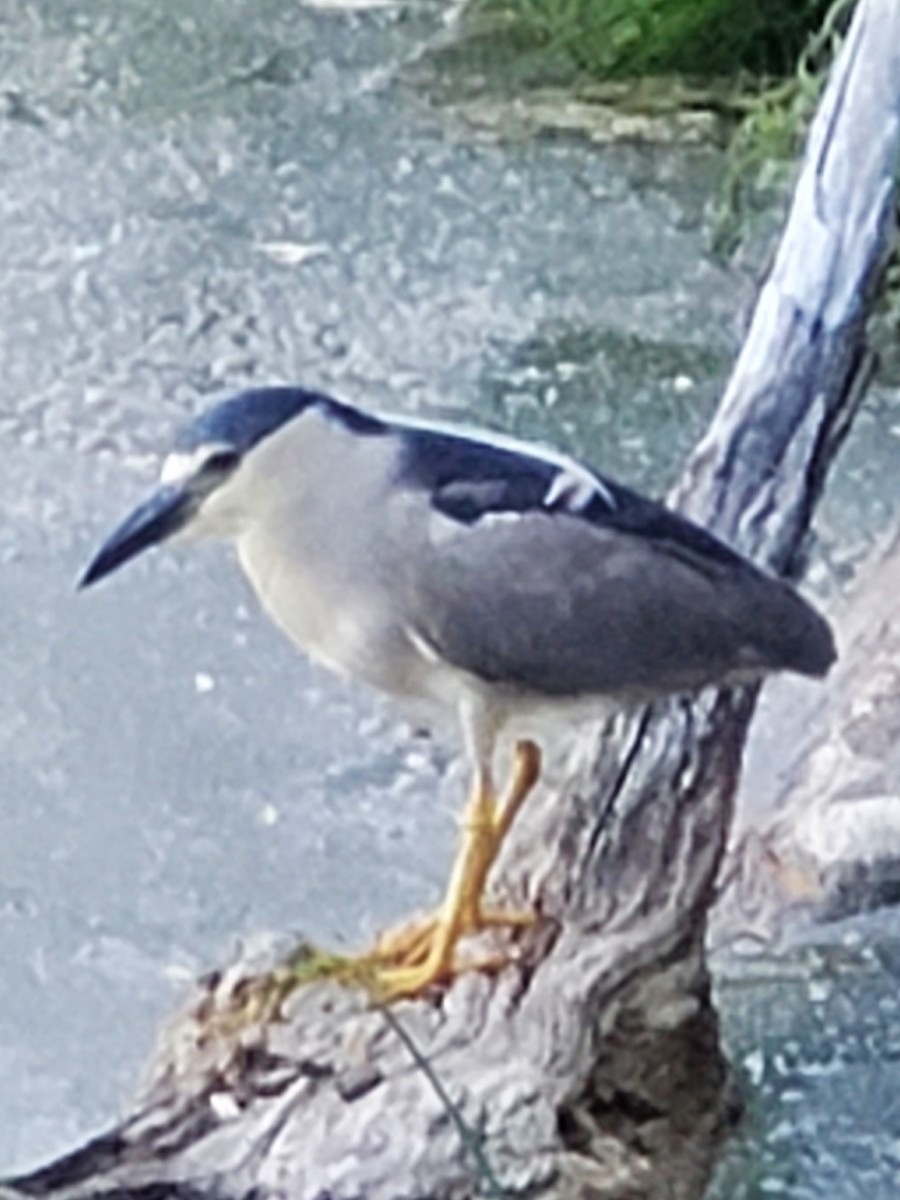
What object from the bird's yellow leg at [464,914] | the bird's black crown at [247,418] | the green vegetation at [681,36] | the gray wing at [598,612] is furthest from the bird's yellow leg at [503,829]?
the green vegetation at [681,36]

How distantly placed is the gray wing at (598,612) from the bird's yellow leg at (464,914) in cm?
9

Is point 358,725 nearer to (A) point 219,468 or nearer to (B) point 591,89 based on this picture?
(A) point 219,468

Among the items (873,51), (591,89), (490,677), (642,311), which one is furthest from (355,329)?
(490,677)

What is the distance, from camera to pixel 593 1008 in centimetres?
169

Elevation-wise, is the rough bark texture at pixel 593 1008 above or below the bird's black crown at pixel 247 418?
below

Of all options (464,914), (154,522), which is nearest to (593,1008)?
(464,914)

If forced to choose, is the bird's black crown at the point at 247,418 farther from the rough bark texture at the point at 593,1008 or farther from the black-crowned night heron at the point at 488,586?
the rough bark texture at the point at 593,1008

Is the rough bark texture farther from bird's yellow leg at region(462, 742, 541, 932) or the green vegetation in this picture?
the green vegetation

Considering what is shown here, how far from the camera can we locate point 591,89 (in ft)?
12.4

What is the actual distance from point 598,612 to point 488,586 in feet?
Answer: 0.21

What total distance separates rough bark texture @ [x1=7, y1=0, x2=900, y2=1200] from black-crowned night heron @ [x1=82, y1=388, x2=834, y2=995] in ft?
0.19

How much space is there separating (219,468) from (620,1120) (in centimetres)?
42

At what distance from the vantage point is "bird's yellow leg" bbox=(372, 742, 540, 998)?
175 cm

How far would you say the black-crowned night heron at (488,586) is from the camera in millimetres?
1667
